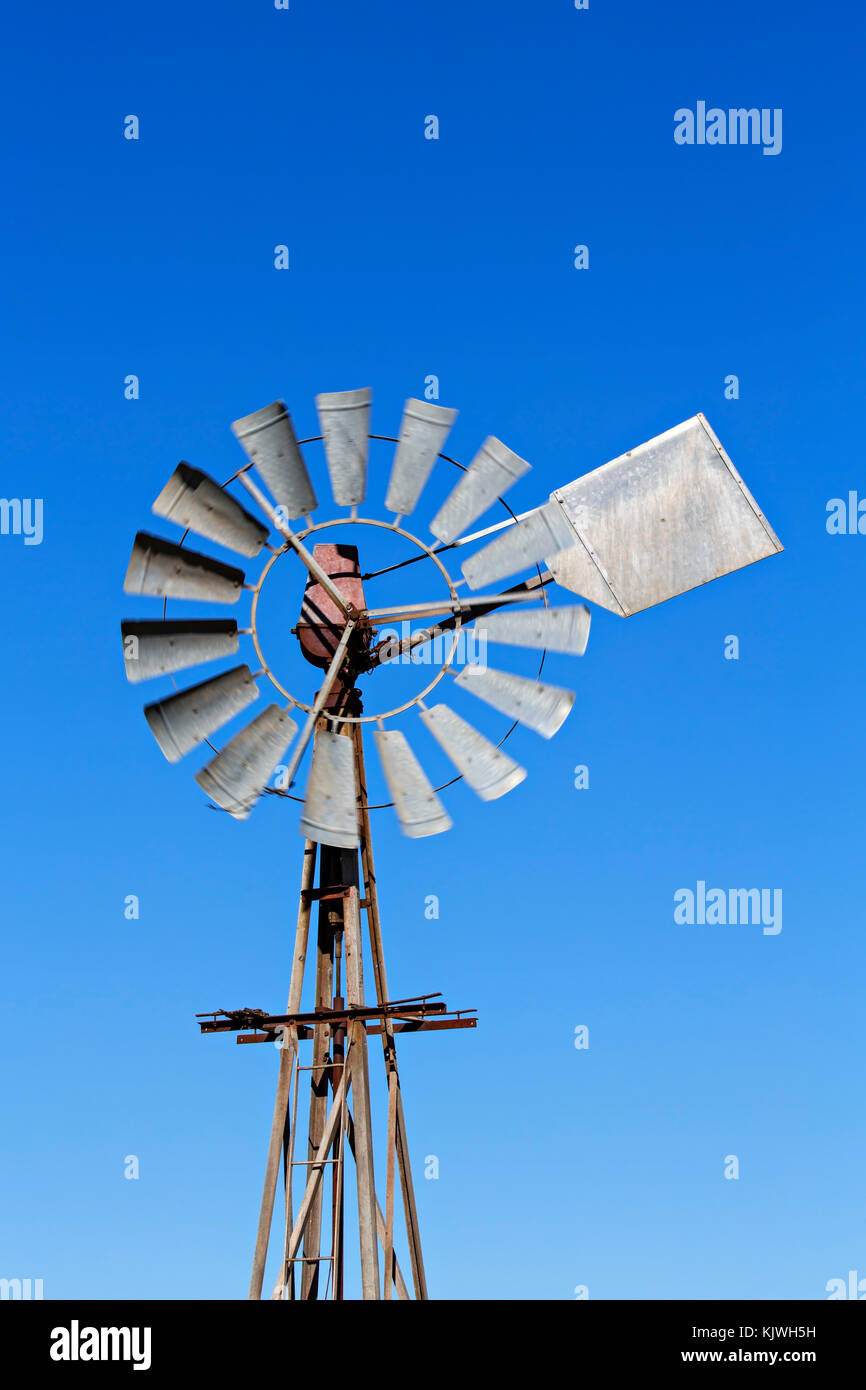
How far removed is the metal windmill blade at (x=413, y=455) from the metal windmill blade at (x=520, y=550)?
711 mm

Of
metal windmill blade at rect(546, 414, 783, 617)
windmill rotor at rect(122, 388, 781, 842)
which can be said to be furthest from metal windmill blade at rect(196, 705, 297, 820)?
metal windmill blade at rect(546, 414, 783, 617)

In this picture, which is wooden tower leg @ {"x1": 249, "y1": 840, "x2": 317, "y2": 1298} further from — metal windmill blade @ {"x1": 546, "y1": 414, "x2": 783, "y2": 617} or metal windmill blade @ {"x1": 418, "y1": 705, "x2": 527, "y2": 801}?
metal windmill blade @ {"x1": 546, "y1": 414, "x2": 783, "y2": 617}

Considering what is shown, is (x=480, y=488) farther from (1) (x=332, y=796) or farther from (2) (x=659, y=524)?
(1) (x=332, y=796)

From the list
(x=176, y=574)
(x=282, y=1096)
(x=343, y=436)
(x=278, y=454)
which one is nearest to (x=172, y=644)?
(x=176, y=574)

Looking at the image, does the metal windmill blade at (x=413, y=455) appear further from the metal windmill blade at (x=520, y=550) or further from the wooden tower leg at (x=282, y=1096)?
the wooden tower leg at (x=282, y=1096)

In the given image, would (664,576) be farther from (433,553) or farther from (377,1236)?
(377,1236)

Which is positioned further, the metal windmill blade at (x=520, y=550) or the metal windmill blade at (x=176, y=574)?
the metal windmill blade at (x=520, y=550)

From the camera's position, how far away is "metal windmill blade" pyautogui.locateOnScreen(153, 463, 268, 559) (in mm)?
13148

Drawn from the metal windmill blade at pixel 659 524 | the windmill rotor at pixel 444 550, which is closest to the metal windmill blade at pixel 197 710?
the windmill rotor at pixel 444 550

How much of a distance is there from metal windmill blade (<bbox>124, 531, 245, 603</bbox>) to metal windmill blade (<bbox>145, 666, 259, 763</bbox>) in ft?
2.11

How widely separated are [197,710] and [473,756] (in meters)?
2.16

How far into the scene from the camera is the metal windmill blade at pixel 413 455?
13.6 metres
